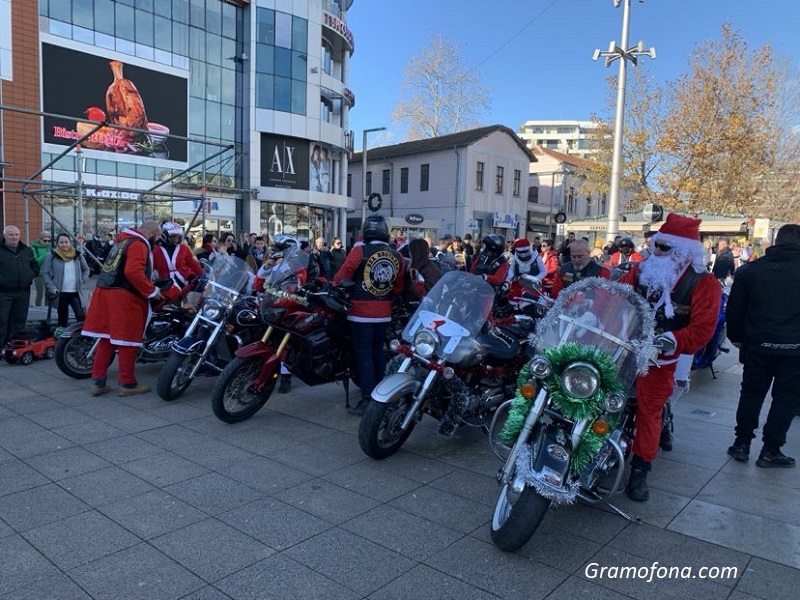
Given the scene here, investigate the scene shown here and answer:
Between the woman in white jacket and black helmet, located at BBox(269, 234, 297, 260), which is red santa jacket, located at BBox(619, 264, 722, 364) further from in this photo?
the woman in white jacket

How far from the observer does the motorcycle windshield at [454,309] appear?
4.38 m

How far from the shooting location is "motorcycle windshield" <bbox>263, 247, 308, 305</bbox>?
5277 mm

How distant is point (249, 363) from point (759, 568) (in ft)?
12.7

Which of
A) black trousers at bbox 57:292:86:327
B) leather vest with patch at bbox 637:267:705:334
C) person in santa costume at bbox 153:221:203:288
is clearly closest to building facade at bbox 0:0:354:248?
black trousers at bbox 57:292:86:327

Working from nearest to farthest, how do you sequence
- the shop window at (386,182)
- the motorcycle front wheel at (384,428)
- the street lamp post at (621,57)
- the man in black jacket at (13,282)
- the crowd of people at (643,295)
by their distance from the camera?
the crowd of people at (643,295) < the motorcycle front wheel at (384,428) < the man in black jacket at (13,282) < the street lamp post at (621,57) < the shop window at (386,182)

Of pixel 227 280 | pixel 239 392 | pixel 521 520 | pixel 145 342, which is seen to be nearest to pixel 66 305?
pixel 145 342

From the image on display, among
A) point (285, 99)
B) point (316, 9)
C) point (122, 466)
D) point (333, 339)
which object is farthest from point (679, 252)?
point (316, 9)

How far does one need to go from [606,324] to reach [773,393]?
2104 millimetres

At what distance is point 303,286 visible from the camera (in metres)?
5.40

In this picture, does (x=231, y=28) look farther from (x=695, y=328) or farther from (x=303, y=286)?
(x=695, y=328)

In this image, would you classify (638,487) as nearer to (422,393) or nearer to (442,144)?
(422,393)

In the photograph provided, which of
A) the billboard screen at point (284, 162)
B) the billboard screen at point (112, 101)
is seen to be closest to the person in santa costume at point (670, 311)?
the billboard screen at point (112, 101)

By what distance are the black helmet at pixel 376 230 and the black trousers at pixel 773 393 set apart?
123 inches

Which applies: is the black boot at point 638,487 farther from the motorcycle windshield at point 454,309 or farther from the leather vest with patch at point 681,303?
the motorcycle windshield at point 454,309
